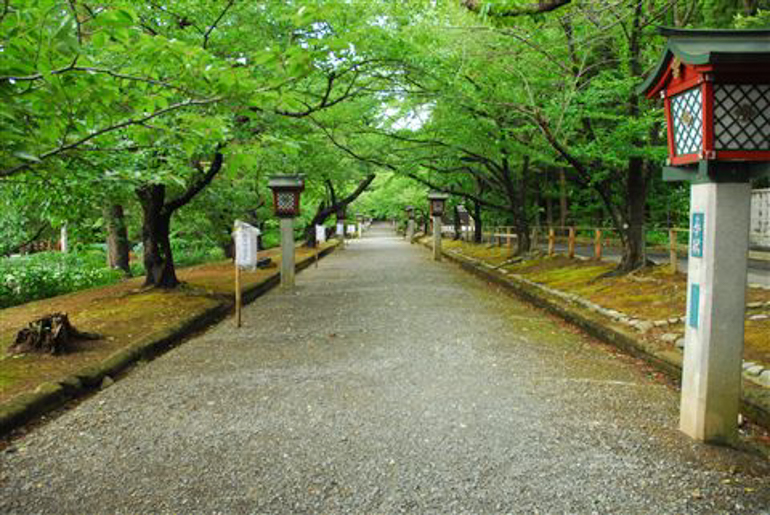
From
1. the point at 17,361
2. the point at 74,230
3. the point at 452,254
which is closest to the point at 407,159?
the point at 452,254

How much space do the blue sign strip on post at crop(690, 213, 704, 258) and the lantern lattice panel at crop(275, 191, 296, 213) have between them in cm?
1042

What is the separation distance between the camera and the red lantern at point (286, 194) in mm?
12898

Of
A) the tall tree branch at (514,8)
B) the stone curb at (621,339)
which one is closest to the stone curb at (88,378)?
the tall tree branch at (514,8)

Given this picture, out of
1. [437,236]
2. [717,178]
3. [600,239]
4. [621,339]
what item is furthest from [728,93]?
[437,236]

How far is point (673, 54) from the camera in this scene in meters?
3.56

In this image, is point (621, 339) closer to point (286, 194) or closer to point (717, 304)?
point (717, 304)

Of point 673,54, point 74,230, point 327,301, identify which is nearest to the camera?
point 673,54

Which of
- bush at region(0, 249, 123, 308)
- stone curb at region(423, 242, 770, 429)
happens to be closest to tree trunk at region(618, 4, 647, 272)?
stone curb at region(423, 242, 770, 429)

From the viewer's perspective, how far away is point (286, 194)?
12.9 meters

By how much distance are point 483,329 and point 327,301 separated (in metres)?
4.24

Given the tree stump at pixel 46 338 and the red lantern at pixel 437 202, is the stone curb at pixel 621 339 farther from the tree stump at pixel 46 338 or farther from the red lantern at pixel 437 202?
the red lantern at pixel 437 202

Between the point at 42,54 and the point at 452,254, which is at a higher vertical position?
the point at 42,54

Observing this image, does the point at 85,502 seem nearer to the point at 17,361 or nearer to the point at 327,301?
the point at 17,361

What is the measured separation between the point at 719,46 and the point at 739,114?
480mm
